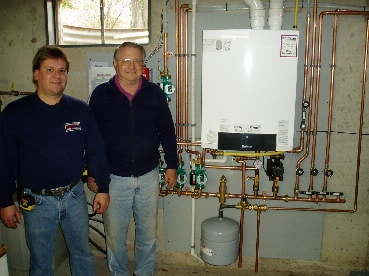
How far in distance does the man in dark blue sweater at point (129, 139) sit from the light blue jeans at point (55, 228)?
9.1 inches

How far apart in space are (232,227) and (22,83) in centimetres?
228

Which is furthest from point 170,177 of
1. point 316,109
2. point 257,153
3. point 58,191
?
point 316,109

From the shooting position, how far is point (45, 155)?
1865 millimetres

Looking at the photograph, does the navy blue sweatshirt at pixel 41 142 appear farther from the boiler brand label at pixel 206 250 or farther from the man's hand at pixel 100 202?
the boiler brand label at pixel 206 250

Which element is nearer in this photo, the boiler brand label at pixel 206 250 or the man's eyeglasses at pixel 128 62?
the man's eyeglasses at pixel 128 62

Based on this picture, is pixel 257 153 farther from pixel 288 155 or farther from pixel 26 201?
pixel 26 201

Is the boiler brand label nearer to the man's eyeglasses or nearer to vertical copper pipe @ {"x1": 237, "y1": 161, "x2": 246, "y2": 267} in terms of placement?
vertical copper pipe @ {"x1": 237, "y1": 161, "x2": 246, "y2": 267}

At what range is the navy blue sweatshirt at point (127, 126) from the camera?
7.11ft

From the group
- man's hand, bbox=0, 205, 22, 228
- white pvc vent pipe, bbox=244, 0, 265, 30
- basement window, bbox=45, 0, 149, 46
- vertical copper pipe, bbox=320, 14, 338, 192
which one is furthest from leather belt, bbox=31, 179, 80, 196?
vertical copper pipe, bbox=320, 14, 338, 192

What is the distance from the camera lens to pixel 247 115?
2.31 meters

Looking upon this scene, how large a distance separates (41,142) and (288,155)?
190 centimetres

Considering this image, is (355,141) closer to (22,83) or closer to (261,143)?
(261,143)

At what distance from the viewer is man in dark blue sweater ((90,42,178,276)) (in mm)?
2166

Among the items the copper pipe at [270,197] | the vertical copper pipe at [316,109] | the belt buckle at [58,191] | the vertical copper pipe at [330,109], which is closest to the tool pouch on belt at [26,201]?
the belt buckle at [58,191]
